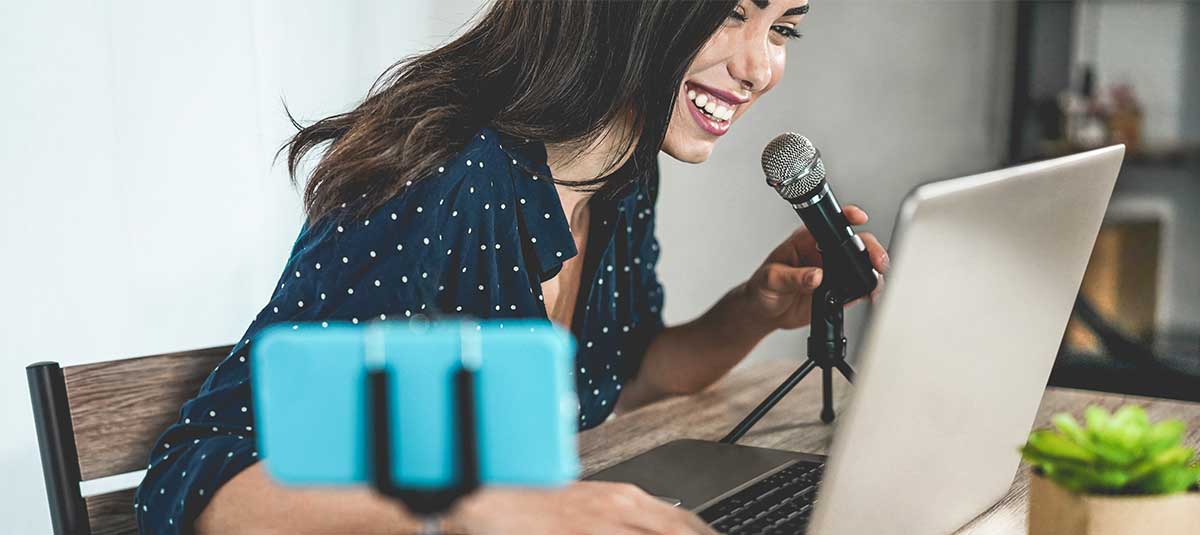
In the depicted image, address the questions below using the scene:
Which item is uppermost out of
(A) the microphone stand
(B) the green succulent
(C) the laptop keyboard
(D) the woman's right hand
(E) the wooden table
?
(B) the green succulent

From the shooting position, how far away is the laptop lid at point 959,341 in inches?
28.1

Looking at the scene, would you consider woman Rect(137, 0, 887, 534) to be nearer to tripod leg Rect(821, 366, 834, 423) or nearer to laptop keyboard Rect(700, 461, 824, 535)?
tripod leg Rect(821, 366, 834, 423)

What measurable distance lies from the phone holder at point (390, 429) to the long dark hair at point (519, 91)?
577 mm

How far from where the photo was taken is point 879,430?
0.76m

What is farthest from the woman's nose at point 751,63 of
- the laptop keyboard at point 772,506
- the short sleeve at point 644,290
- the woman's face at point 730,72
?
the laptop keyboard at point 772,506

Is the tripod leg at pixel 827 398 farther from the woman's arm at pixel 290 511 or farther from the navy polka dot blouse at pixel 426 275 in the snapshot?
the woman's arm at pixel 290 511

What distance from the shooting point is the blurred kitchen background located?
174 cm

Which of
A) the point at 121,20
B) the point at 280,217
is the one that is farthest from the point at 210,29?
the point at 280,217

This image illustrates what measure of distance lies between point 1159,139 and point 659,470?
131 inches

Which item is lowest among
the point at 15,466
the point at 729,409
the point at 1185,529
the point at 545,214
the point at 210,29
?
the point at 15,466

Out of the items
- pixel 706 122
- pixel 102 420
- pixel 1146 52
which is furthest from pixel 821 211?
pixel 1146 52

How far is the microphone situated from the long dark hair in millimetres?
131

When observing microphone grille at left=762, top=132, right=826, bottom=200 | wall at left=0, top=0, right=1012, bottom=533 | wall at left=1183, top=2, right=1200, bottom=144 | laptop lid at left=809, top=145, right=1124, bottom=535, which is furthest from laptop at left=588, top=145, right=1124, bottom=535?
wall at left=1183, top=2, right=1200, bottom=144

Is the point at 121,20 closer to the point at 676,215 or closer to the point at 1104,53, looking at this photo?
the point at 676,215
